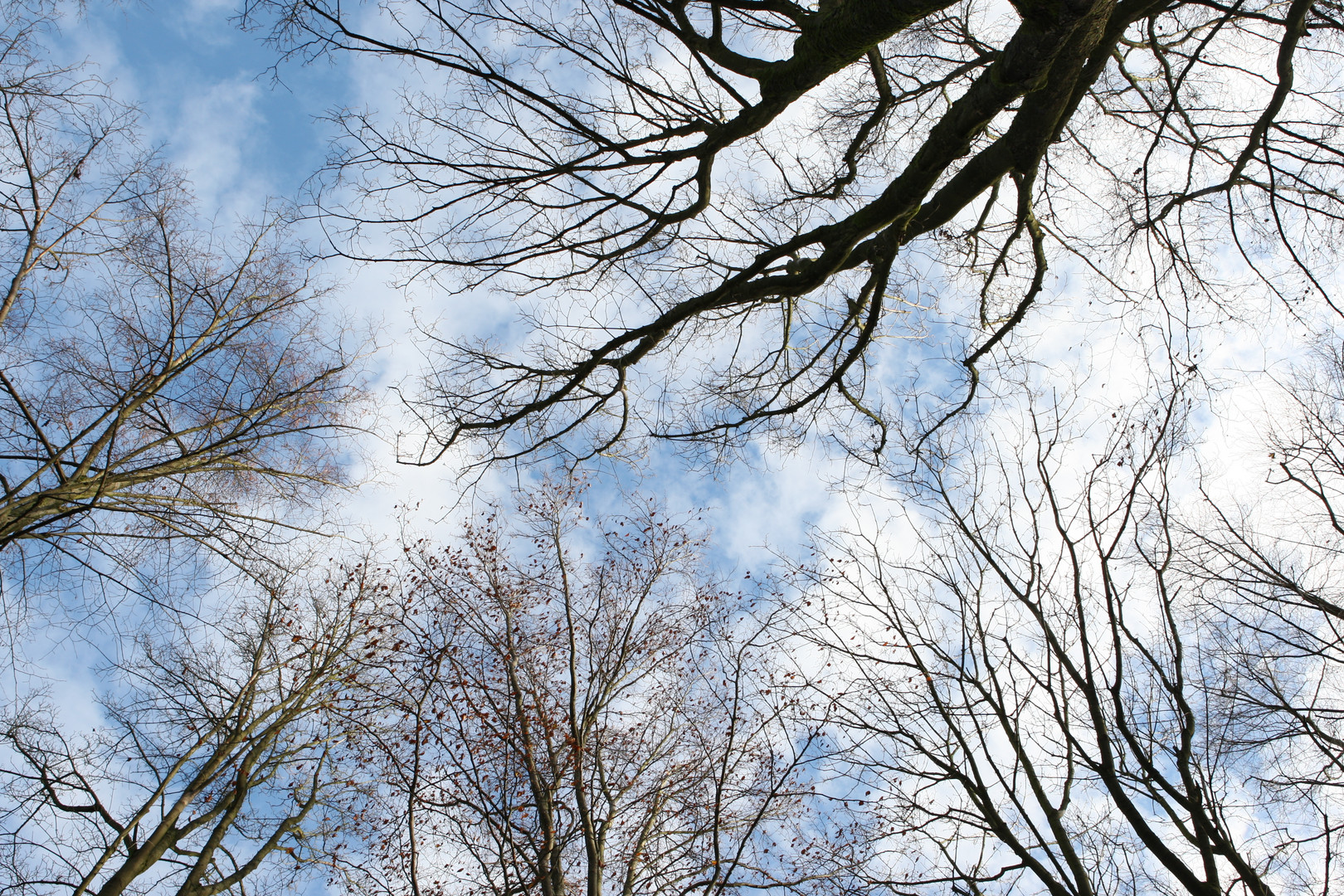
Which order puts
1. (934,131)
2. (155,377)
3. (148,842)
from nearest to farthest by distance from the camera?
(934,131) → (155,377) → (148,842)

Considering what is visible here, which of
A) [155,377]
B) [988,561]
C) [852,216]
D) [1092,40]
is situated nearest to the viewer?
[1092,40]

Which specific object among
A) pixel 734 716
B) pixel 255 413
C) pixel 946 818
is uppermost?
pixel 255 413

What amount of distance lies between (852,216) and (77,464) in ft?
21.6

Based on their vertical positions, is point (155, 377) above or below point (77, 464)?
above

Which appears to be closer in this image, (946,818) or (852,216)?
(852,216)

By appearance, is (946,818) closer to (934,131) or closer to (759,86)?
(934,131)

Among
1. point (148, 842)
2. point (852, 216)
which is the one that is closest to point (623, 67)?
point (852, 216)

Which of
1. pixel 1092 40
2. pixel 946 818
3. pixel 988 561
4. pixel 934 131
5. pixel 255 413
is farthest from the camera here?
pixel 255 413

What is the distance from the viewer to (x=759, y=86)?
4.01 metres

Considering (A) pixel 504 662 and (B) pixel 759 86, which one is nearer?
(B) pixel 759 86

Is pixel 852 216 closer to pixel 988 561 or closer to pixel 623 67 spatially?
pixel 623 67

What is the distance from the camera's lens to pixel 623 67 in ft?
13.9

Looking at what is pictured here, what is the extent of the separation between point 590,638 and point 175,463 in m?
4.47

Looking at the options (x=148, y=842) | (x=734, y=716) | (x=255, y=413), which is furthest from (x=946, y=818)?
(x=148, y=842)
